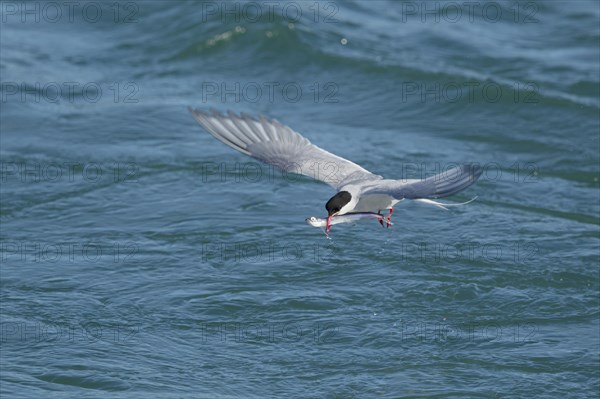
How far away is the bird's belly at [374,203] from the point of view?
8475 millimetres

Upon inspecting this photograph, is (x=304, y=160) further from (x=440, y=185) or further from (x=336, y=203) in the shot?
(x=440, y=185)

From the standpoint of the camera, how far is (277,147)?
989cm

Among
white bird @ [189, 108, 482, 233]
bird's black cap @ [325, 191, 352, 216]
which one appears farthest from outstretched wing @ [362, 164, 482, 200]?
bird's black cap @ [325, 191, 352, 216]

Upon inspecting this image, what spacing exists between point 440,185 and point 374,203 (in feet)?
2.97

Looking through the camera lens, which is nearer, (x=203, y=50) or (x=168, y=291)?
(x=168, y=291)

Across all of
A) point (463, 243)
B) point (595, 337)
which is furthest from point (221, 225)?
point (595, 337)

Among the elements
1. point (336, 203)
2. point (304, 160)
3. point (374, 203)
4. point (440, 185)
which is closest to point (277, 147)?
point (304, 160)

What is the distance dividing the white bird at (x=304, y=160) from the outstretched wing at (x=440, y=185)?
0.06m

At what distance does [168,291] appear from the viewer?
10562 mm

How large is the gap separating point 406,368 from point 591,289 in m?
2.29

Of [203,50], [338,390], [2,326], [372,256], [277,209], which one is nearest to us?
[338,390]

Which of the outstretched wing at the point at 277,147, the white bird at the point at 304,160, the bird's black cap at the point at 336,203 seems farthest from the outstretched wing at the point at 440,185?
the outstretched wing at the point at 277,147

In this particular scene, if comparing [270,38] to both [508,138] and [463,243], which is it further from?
[463,243]

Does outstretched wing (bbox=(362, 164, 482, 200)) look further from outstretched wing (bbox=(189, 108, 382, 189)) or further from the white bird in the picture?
outstretched wing (bbox=(189, 108, 382, 189))
